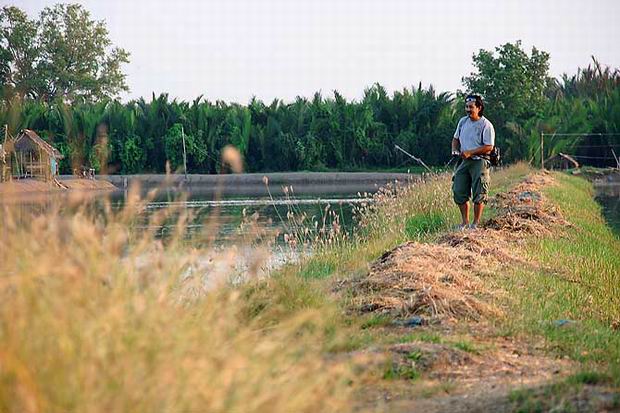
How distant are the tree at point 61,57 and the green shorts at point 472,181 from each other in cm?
5147

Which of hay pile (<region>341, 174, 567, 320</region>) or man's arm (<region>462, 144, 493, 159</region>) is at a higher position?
man's arm (<region>462, 144, 493, 159</region>)

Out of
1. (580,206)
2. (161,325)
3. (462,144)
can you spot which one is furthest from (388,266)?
(580,206)

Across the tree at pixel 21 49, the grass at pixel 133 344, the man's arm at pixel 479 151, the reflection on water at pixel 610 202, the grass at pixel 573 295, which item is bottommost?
the reflection on water at pixel 610 202

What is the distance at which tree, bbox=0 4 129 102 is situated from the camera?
61875mm

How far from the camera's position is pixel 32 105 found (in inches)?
1802

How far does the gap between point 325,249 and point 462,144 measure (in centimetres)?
210

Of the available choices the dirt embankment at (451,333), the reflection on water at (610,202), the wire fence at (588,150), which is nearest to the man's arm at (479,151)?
the dirt embankment at (451,333)

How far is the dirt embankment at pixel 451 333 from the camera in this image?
4.84 metres

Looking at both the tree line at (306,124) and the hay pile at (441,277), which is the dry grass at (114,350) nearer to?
the hay pile at (441,277)

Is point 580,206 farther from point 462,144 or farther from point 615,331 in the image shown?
point 615,331

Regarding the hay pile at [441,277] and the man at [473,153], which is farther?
the man at [473,153]

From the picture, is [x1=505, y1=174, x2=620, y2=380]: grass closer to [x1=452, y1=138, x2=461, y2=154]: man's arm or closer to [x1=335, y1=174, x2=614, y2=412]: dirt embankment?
[x1=335, y1=174, x2=614, y2=412]: dirt embankment

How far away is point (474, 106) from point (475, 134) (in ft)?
1.02

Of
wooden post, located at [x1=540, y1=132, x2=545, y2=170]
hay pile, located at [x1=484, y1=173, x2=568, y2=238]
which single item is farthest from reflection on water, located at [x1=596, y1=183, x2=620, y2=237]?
wooden post, located at [x1=540, y1=132, x2=545, y2=170]
